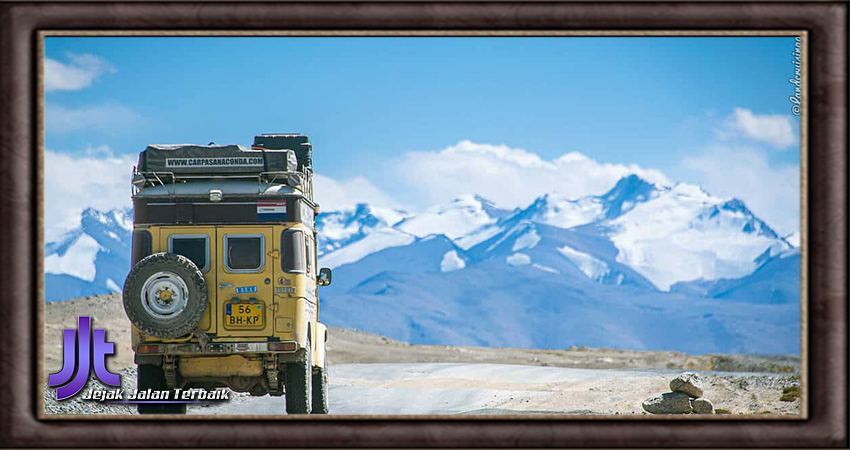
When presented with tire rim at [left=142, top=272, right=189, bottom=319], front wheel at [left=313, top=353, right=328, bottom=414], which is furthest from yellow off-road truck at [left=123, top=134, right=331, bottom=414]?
front wheel at [left=313, top=353, right=328, bottom=414]

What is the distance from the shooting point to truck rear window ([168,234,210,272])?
15.3 m

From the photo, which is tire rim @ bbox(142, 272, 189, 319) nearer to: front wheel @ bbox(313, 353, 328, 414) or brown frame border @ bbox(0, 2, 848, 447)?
brown frame border @ bbox(0, 2, 848, 447)

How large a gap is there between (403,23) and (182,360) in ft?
21.5

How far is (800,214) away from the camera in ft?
37.2

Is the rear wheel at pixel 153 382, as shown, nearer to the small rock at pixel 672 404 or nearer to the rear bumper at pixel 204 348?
the rear bumper at pixel 204 348

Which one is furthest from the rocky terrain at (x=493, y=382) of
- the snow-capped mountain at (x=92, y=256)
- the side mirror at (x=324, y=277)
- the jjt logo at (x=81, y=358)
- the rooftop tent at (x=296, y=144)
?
the snow-capped mountain at (x=92, y=256)

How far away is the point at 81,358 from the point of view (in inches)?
510

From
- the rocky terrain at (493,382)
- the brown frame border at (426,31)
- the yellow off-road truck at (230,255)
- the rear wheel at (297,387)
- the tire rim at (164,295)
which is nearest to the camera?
the brown frame border at (426,31)

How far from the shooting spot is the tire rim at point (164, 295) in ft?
47.7

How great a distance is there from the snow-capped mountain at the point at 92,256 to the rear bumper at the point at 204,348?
11320 centimetres

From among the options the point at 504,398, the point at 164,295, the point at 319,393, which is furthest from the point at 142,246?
the point at 504,398

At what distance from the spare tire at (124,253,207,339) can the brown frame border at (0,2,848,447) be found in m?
3.19

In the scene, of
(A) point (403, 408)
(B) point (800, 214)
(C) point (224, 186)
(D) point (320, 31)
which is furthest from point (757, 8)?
(A) point (403, 408)

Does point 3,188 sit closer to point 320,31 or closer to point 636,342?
point 320,31
